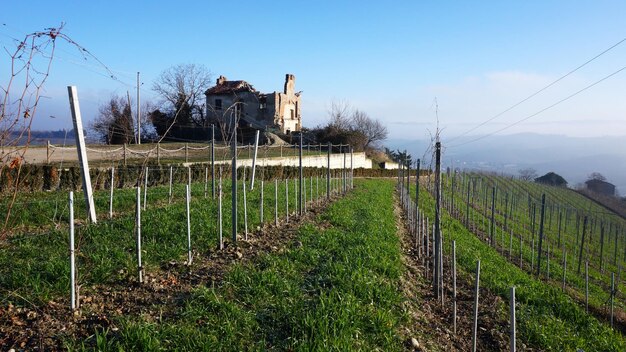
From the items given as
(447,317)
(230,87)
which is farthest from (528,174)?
(447,317)

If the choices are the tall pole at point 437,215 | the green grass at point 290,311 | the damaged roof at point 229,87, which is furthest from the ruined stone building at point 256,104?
the green grass at point 290,311

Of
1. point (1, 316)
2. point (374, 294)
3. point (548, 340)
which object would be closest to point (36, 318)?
point (1, 316)

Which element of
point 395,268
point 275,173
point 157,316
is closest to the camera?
point 157,316

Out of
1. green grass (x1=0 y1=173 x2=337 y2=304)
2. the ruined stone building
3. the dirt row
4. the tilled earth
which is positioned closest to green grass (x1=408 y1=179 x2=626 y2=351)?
the dirt row

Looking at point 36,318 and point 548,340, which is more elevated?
point 36,318

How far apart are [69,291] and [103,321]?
2.94ft

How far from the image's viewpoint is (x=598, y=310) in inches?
439

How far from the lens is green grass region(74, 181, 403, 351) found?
15.0 ft

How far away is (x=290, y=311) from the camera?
5.43m

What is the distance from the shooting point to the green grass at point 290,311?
457cm

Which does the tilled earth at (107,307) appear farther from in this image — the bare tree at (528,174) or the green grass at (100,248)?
the bare tree at (528,174)

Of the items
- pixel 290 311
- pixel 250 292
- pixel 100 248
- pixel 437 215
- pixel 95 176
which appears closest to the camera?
pixel 290 311

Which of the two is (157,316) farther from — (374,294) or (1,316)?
(374,294)

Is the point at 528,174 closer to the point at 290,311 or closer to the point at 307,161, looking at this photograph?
the point at 307,161
